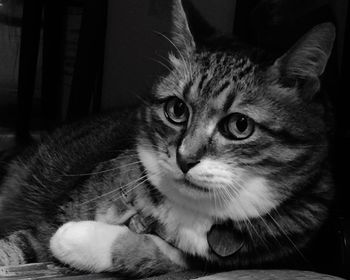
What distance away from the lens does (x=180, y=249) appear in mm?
1003

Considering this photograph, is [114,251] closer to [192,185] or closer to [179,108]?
[192,185]

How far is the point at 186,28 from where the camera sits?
1.09 m

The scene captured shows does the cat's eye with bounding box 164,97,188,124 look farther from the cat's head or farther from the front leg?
the front leg

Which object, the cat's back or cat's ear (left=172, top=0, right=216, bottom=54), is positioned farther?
the cat's back

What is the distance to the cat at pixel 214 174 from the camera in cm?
93

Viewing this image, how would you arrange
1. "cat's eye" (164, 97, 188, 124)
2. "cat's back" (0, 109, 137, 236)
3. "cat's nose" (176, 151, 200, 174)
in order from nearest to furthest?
"cat's nose" (176, 151, 200, 174), "cat's eye" (164, 97, 188, 124), "cat's back" (0, 109, 137, 236)

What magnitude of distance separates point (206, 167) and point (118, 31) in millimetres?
1760

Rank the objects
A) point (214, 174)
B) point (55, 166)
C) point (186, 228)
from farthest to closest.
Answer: point (55, 166) < point (186, 228) < point (214, 174)

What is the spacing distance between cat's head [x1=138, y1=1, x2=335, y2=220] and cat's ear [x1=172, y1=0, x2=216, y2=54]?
0.25 feet

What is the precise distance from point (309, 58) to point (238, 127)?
0.19 meters

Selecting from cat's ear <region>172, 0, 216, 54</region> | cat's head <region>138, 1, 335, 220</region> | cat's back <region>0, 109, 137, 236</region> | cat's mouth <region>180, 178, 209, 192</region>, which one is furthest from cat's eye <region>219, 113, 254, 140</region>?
cat's back <region>0, 109, 137, 236</region>

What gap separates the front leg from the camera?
3.22 feet

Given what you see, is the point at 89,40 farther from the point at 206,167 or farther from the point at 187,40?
the point at 206,167

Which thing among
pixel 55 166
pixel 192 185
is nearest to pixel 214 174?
pixel 192 185
